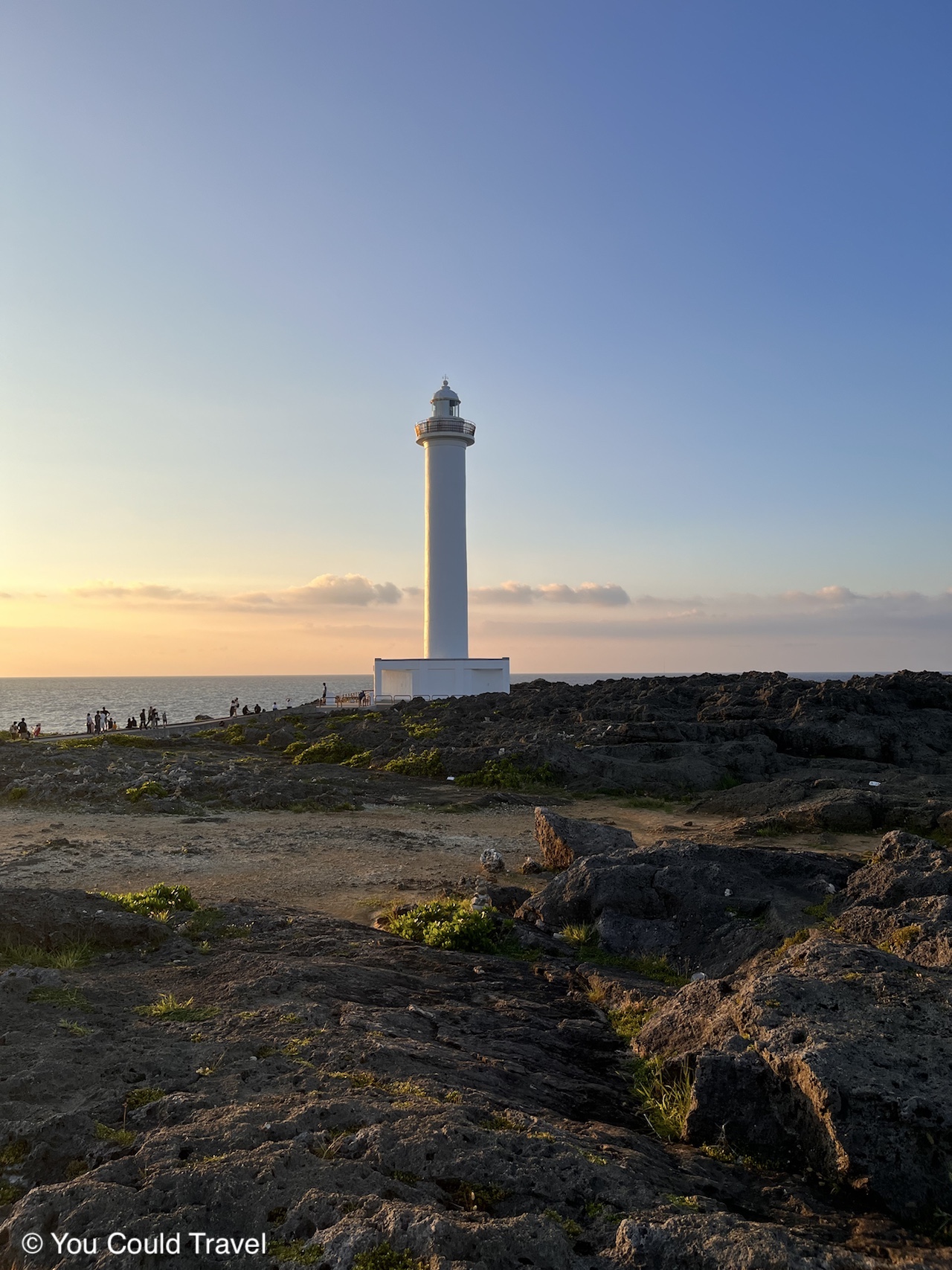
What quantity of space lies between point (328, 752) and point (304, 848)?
1514cm

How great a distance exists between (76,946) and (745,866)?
7.34 m

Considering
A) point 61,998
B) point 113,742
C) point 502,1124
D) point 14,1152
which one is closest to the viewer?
point 14,1152

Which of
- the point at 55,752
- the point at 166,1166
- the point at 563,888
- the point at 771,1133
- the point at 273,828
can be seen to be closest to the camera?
the point at 166,1166

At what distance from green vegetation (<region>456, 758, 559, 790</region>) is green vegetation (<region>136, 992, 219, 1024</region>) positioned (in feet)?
→ 56.1

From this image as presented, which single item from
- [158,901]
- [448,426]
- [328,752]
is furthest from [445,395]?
[158,901]

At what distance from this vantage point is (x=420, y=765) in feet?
84.5

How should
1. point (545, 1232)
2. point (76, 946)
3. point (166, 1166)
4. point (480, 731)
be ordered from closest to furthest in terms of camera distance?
1. point (545, 1232)
2. point (166, 1166)
3. point (76, 946)
4. point (480, 731)

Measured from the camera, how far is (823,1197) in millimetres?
4348

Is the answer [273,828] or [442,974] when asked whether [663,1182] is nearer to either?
[442,974]

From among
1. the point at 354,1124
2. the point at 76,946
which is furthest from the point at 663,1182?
the point at 76,946

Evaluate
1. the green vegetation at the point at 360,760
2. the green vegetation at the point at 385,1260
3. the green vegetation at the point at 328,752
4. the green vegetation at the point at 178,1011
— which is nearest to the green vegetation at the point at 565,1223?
the green vegetation at the point at 385,1260

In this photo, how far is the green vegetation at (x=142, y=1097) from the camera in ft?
14.8

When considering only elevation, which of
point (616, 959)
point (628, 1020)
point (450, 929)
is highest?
point (450, 929)

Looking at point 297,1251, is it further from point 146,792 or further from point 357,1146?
point 146,792
